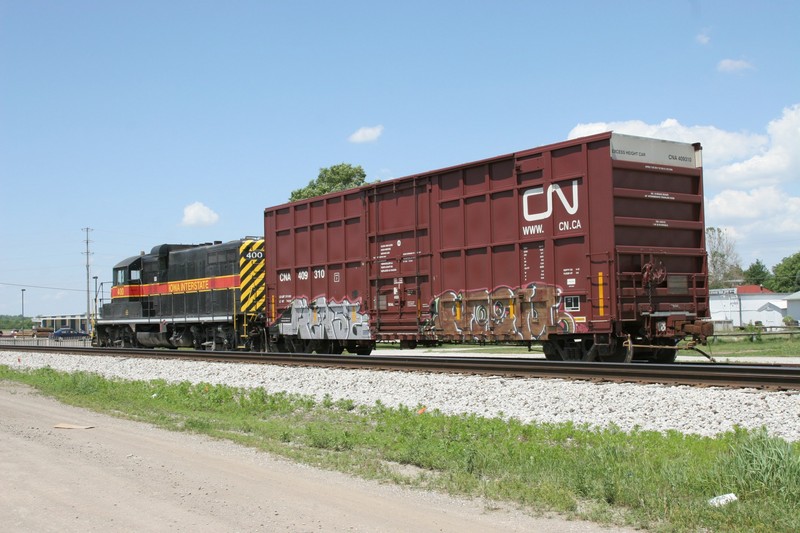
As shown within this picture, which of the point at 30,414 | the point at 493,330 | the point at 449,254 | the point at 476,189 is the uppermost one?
the point at 476,189

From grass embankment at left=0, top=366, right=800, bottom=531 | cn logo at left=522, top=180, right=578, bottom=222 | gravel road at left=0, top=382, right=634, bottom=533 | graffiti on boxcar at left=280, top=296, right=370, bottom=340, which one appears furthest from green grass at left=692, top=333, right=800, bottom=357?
gravel road at left=0, top=382, right=634, bottom=533

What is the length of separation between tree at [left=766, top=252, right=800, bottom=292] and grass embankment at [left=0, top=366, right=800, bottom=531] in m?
136

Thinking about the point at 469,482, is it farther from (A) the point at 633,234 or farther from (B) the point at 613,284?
(A) the point at 633,234

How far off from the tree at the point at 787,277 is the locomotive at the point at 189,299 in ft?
410

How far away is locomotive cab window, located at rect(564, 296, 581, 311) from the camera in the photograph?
15.1m

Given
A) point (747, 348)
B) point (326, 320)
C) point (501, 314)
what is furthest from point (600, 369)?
point (747, 348)

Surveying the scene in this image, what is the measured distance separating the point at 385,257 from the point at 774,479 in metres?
13.4

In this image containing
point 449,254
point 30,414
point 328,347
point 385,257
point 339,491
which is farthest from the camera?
point 328,347

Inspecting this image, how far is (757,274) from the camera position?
158375 millimetres

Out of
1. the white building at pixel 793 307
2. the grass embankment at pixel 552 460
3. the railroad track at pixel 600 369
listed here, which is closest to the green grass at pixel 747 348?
the railroad track at pixel 600 369

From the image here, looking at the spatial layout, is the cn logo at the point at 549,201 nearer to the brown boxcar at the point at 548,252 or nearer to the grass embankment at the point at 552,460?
the brown boxcar at the point at 548,252

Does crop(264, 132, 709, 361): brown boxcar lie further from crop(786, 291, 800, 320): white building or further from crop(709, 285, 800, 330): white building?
crop(786, 291, 800, 320): white building

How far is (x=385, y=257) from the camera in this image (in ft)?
63.3

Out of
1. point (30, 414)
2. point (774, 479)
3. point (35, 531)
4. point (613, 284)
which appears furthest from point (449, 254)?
point (35, 531)
